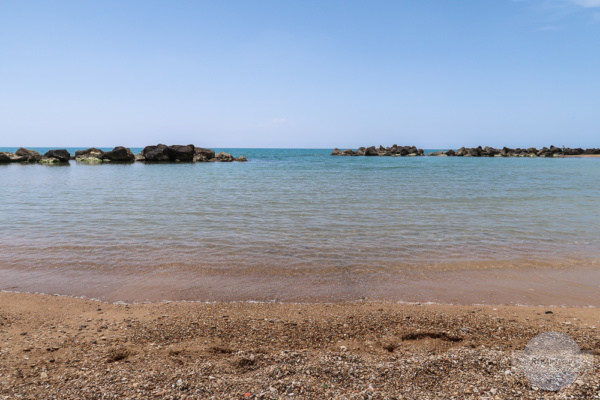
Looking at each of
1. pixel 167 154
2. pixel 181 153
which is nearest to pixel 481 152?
pixel 181 153

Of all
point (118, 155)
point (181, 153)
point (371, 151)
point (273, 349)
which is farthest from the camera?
point (371, 151)

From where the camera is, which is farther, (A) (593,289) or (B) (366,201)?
(B) (366,201)

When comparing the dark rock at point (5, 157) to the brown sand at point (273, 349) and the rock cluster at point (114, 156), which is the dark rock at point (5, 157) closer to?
the rock cluster at point (114, 156)

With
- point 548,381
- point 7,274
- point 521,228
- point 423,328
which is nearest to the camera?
point 548,381

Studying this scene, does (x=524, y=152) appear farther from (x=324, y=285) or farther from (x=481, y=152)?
(x=324, y=285)

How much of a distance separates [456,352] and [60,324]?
5491 millimetres

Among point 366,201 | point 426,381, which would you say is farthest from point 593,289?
point 366,201

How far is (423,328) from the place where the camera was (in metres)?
5.12

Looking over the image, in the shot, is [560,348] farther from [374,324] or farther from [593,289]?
[593,289]

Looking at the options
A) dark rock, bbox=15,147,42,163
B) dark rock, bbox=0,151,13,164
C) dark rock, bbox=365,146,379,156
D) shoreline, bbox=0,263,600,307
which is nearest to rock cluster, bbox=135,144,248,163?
dark rock, bbox=15,147,42,163
